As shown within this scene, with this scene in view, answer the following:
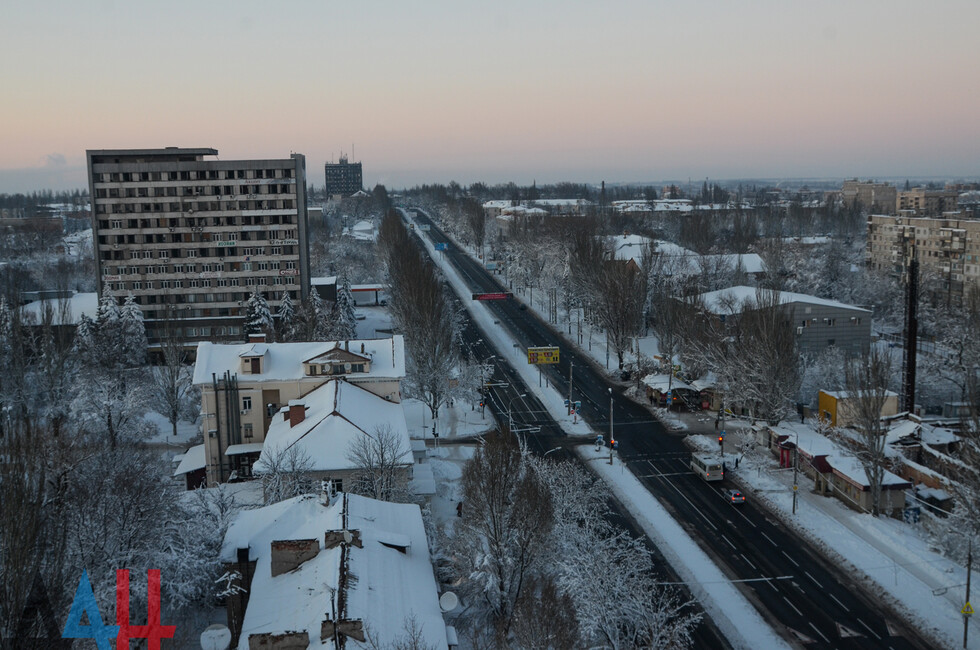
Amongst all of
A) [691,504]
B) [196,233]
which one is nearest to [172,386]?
[196,233]

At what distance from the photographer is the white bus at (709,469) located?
122 feet

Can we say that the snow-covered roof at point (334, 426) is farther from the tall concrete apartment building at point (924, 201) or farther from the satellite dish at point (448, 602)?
the tall concrete apartment building at point (924, 201)

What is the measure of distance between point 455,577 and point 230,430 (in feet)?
59.1

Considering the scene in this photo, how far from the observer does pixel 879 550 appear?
29734 mm

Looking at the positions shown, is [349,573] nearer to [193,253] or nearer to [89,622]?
[89,622]

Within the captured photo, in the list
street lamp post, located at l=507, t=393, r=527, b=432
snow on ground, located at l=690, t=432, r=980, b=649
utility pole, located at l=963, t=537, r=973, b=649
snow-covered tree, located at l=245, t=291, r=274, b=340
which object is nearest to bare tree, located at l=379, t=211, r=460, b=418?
street lamp post, located at l=507, t=393, r=527, b=432

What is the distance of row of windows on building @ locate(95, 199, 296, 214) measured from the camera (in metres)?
65.8

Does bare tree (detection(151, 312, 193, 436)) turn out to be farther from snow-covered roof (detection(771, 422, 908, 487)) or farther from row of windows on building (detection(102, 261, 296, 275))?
snow-covered roof (detection(771, 422, 908, 487))

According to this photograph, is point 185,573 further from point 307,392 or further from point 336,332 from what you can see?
point 336,332

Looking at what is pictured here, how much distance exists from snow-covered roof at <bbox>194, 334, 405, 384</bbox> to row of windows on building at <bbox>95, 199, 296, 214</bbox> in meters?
29.6

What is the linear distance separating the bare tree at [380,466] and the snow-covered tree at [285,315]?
102ft

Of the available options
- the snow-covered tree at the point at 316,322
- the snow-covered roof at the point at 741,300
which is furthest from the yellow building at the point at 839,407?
the snow-covered tree at the point at 316,322

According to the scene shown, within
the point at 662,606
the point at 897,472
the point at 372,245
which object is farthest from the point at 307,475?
the point at 372,245

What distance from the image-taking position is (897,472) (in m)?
35.5
